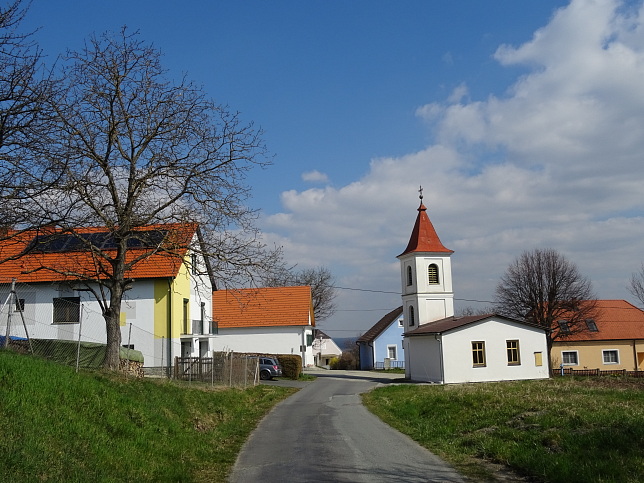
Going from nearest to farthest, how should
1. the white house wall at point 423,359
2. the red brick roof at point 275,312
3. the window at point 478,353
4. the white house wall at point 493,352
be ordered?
the white house wall at point 493,352 < the window at point 478,353 < the white house wall at point 423,359 < the red brick roof at point 275,312

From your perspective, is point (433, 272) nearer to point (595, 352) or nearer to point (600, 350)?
point (595, 352)

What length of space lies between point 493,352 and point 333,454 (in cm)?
2866

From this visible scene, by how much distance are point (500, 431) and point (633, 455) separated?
388 centimetres

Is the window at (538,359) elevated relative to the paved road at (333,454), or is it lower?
elevated

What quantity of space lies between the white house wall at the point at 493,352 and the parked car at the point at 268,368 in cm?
1128

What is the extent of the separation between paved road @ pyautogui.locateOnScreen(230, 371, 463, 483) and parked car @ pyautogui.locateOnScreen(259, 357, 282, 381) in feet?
70.9

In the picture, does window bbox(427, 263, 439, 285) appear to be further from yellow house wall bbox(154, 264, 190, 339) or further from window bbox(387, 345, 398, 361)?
window bbox(387, 345, 398, 361)

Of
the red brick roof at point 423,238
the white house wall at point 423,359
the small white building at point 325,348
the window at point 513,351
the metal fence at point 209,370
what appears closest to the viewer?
the metal fence at point 209,370

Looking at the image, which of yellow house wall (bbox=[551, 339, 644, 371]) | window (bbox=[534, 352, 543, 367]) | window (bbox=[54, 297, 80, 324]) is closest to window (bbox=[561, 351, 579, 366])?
yellow house wall (bbox=[551, 339, 644, 371])

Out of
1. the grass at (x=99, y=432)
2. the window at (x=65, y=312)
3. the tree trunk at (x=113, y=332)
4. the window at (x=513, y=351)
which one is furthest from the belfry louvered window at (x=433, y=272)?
the grass at (x=99, y=432)

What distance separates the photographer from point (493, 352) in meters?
38.5

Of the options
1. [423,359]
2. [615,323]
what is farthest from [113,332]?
[615,323]

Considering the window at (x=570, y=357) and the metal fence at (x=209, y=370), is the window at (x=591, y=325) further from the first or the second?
the metal fence at (x=209, y=370)

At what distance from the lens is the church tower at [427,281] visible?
46.0 metres
